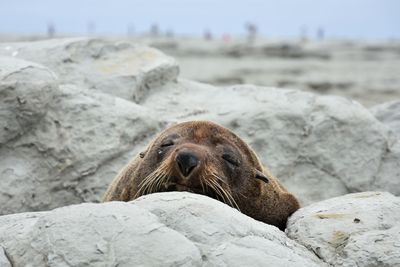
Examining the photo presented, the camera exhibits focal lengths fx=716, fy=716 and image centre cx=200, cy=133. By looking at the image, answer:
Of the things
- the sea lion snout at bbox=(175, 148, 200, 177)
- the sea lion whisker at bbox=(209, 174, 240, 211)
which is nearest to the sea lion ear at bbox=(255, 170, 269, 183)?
the sea lion whisker at bbox=(209, 174, 240, 211)

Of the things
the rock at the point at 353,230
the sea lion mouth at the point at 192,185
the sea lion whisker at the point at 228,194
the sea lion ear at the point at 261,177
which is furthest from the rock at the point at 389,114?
the sea lion mouth at the point at 192,185

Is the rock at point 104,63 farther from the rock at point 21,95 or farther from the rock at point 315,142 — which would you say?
the rock at point 21,95

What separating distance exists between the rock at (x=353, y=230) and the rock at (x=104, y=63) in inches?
150

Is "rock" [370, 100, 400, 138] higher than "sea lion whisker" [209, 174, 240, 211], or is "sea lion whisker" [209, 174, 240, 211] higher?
"sea lion whisker" [209, 174, 240, 211]

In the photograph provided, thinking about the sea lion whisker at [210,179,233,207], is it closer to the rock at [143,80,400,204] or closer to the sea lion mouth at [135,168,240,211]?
the sea lion mouth at [135,168,240,211]

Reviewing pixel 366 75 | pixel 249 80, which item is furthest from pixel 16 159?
pixel 366 75

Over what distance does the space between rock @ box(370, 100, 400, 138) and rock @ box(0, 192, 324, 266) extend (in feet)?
17.4

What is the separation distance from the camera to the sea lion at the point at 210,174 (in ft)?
16.7

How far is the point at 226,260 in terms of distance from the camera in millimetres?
3775

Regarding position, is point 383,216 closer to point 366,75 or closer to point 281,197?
point 281,197

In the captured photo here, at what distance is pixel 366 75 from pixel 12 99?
1890 centimetres

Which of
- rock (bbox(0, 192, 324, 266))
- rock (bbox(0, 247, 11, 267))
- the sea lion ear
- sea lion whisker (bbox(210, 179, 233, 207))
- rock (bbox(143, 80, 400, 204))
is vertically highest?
rock (bbox(0, 192, 324, 266))

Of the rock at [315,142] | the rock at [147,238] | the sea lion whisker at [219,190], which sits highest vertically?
the rock at [147,238]

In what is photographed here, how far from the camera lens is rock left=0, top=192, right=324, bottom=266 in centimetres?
369
